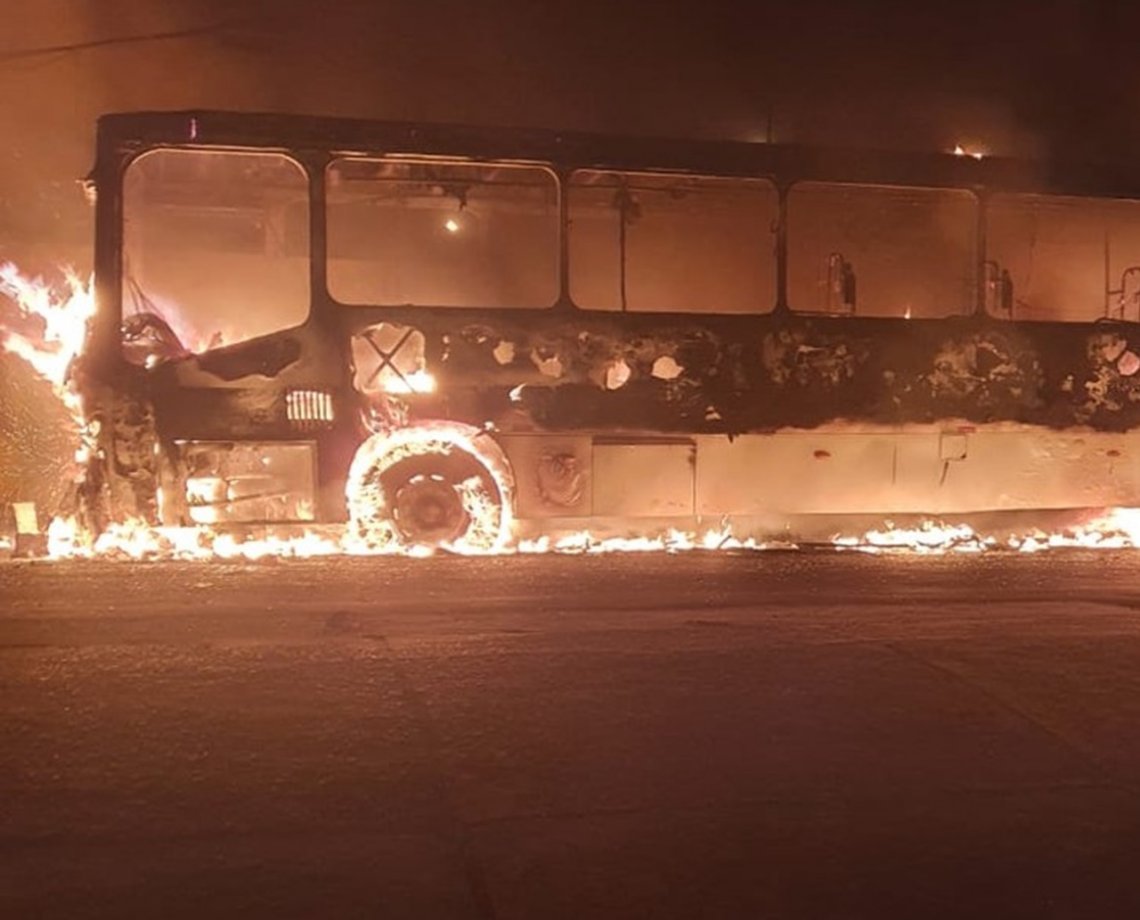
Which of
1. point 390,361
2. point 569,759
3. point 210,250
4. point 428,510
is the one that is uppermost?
point 210,250

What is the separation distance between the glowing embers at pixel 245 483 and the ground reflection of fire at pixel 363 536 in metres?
0.24

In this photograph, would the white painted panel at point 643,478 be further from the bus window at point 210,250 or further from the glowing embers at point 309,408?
the bus window at point 210,250

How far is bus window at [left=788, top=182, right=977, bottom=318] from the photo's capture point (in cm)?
962

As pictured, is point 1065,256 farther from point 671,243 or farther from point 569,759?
point 569,759

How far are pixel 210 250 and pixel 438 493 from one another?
8.10 feet

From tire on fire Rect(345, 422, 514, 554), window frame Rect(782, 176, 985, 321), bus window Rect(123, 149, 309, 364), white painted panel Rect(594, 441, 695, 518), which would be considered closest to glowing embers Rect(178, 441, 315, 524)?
tire on fire Rect(345, 422, 514, 554)

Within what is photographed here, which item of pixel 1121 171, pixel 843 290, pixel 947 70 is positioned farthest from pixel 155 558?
pixel 947 70

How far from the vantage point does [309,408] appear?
347 inches

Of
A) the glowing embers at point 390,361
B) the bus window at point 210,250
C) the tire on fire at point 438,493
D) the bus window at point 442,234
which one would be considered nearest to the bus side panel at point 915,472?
the tire on fire at point 438,493

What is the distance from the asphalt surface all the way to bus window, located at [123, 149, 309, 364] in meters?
2.71

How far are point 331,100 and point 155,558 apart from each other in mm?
9347

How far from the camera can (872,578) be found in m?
7.82

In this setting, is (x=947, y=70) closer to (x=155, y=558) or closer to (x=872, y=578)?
(x=872, y=578)

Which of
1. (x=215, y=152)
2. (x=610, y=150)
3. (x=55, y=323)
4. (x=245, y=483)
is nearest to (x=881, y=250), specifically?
(x=610, y=150)
